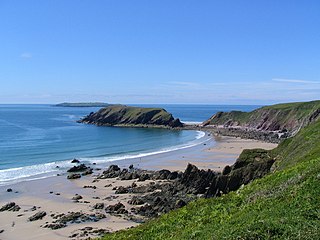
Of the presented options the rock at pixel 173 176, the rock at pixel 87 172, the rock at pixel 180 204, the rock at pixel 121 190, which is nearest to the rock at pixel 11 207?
the rock at pixel 121 190

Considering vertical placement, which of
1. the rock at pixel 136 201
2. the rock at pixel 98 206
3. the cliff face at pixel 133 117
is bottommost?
the rock at pixel 98 206

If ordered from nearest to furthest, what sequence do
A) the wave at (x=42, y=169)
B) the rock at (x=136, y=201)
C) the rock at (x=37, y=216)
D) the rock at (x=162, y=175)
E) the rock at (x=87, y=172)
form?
1. the rock at (x=37, y=216)
2. the rock at (x=136, y=201)
3. the rock at (x=162, y=175)
4. the wave at (x=42, y=169)
5. the rock at (x=87, y=172)

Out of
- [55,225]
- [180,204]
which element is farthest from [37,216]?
[180,204]

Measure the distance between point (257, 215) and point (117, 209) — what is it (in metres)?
26.1

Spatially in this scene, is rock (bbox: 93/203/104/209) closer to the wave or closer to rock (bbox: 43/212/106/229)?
rock (bbox: 43/212/106/229)

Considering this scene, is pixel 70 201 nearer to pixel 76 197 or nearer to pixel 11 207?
pixel 76 197

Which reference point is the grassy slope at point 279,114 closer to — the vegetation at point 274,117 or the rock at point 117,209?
the vegetation at point 274,117

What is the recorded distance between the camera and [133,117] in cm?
15412

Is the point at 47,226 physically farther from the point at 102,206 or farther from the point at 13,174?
the point at 13,174

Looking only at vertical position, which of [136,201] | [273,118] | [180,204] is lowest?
[136,201]

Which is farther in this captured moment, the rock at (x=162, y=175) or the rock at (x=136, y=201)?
the rock at (x=162, y=175)

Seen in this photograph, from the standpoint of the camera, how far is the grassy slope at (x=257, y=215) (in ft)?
32.5

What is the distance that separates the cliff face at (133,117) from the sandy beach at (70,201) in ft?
262

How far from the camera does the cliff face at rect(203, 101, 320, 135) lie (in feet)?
354
